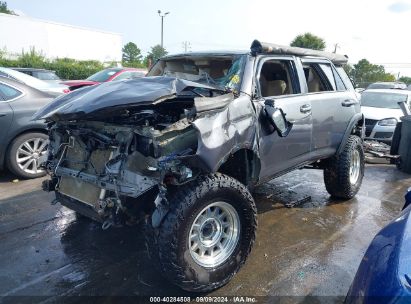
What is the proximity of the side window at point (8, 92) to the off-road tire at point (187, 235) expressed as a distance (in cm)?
429

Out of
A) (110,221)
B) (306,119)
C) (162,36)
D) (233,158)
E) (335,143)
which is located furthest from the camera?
(162,36)

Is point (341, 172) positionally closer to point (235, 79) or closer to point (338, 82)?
point (338, 82)

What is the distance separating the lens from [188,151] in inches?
116

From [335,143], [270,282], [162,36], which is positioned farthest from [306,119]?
[162,36]

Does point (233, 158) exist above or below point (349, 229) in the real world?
Answer: above

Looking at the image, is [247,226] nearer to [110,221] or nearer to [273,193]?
[110,221]

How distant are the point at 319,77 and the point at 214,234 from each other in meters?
2.82

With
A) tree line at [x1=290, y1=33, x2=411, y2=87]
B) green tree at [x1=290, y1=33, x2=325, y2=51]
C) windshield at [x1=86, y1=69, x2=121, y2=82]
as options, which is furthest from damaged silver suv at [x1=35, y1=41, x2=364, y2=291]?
green tree at [x1=290, y1=33, x2=325, y2=51]

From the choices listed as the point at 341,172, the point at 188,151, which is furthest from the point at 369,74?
the point at 188,151

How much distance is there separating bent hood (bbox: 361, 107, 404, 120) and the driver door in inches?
231

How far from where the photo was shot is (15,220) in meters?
4.43

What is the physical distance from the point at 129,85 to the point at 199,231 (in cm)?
145

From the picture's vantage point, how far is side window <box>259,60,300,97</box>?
13.8 feet

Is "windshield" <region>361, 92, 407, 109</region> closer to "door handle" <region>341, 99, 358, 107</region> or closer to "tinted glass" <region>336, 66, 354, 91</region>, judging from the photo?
"tinted glass" <region>336, 66, 354, 91</region>
